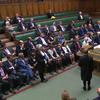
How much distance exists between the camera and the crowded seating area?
6.18m

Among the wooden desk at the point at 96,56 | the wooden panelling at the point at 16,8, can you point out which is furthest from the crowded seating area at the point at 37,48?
the wooden panelling at the point at 16,8

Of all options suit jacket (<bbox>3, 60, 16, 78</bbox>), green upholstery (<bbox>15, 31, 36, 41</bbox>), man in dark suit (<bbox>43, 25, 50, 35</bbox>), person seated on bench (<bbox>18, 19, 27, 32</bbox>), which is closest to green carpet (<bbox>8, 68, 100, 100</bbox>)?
suit jacket (<bbox>3, 60, 16, 78</bbox>)

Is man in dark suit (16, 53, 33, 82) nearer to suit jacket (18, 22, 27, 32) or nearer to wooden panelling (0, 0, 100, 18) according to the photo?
suit jacket (18, 22, 27, 32)

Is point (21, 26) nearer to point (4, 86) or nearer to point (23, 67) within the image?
point (23, 67)

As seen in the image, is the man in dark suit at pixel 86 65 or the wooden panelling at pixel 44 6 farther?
the wooden panelling at pixel 44 6

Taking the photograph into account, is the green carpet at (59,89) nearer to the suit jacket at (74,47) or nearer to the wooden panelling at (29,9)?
the suit jacket at (74,47)

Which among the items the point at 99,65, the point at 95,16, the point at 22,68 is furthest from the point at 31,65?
the point at 95,16

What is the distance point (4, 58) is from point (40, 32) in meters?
2.46

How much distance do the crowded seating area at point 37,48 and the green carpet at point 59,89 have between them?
32 cm

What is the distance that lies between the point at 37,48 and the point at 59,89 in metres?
1.62

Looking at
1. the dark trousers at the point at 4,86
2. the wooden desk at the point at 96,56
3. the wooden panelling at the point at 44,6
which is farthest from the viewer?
the wooden panelling at the point at 44,6

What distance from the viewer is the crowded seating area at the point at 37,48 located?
20.3 feet

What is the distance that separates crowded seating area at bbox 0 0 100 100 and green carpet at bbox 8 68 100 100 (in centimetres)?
32

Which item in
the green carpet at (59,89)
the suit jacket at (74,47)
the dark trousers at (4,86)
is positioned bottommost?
the green carpet at (59,89)
